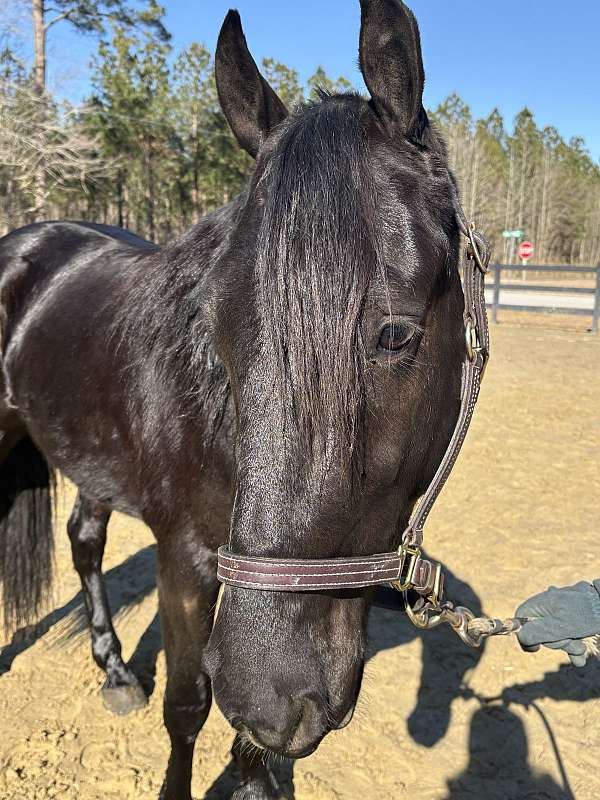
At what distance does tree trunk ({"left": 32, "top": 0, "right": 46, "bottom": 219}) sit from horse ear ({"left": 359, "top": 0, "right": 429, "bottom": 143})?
17.3 metres

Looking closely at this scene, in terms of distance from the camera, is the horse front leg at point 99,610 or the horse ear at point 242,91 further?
the horse front leg at point 99,610

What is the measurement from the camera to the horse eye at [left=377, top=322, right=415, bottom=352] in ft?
3.69

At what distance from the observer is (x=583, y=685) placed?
9.40 ft

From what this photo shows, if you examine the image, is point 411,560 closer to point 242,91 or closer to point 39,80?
point 242,91

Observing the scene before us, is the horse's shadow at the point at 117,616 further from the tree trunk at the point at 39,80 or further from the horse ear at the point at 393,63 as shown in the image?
the tree trunk at the point at 39,80

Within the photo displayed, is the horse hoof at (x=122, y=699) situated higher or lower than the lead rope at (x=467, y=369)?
lower

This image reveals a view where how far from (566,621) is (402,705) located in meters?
1.43

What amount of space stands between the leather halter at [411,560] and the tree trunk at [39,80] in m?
17.4

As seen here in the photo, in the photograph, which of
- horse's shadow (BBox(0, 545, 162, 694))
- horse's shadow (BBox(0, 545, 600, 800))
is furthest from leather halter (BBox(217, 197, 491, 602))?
horse's shadow (BBox(0, 545, 162, 694))

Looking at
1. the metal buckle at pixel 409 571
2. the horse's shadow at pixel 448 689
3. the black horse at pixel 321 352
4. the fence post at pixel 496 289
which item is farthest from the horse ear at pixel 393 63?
the fence post at pixel 496 289

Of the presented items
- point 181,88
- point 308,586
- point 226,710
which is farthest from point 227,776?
point 181,88

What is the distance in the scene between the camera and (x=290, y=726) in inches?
42.4

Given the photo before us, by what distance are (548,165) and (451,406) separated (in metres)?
52.5

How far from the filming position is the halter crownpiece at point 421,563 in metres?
1.08
